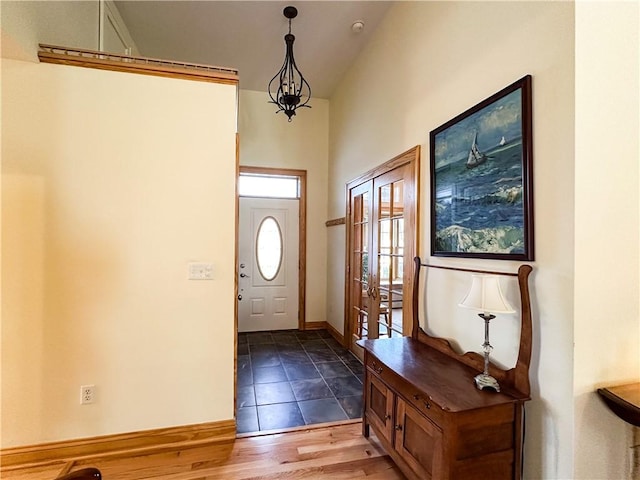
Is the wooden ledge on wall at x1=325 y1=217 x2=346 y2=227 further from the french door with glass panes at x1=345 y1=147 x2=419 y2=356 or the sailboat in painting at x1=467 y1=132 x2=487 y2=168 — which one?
the sailboat in painting at x1=467 y1=132 x2=487 y2=168

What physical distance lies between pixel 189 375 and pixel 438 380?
5.32ft

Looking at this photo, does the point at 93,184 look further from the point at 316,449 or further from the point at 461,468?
the point at 461,468

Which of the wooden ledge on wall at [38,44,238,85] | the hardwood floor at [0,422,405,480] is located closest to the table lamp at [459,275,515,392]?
the hardwood floor at [0,422,405,480]

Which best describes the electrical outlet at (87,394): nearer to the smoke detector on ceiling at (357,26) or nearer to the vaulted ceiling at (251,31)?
the vaulted ceiling at (251,31)

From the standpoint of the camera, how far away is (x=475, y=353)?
6.08ft

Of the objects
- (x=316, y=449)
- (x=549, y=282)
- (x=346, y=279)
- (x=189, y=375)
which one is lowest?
(x=316, y=449)

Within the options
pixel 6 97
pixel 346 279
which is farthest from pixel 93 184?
pixel 346 279

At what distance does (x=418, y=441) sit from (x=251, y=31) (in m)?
3.89

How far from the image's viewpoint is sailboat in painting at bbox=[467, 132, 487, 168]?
186cm

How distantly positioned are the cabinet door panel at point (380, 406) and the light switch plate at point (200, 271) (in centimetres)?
132

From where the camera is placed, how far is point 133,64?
2098 millimetres

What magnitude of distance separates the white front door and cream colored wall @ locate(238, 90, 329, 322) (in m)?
0.27

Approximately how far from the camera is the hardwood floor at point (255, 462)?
6.28 feet

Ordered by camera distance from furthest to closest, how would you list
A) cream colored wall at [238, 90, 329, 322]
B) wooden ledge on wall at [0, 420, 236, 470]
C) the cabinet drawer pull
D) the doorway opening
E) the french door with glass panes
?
cream colored wall at [238, 90, 329, 322]
the doorway opening
the french door with glass panes
the cabinet drawer pull
wooden ledge on wall at [0, 420, 236, 470]
